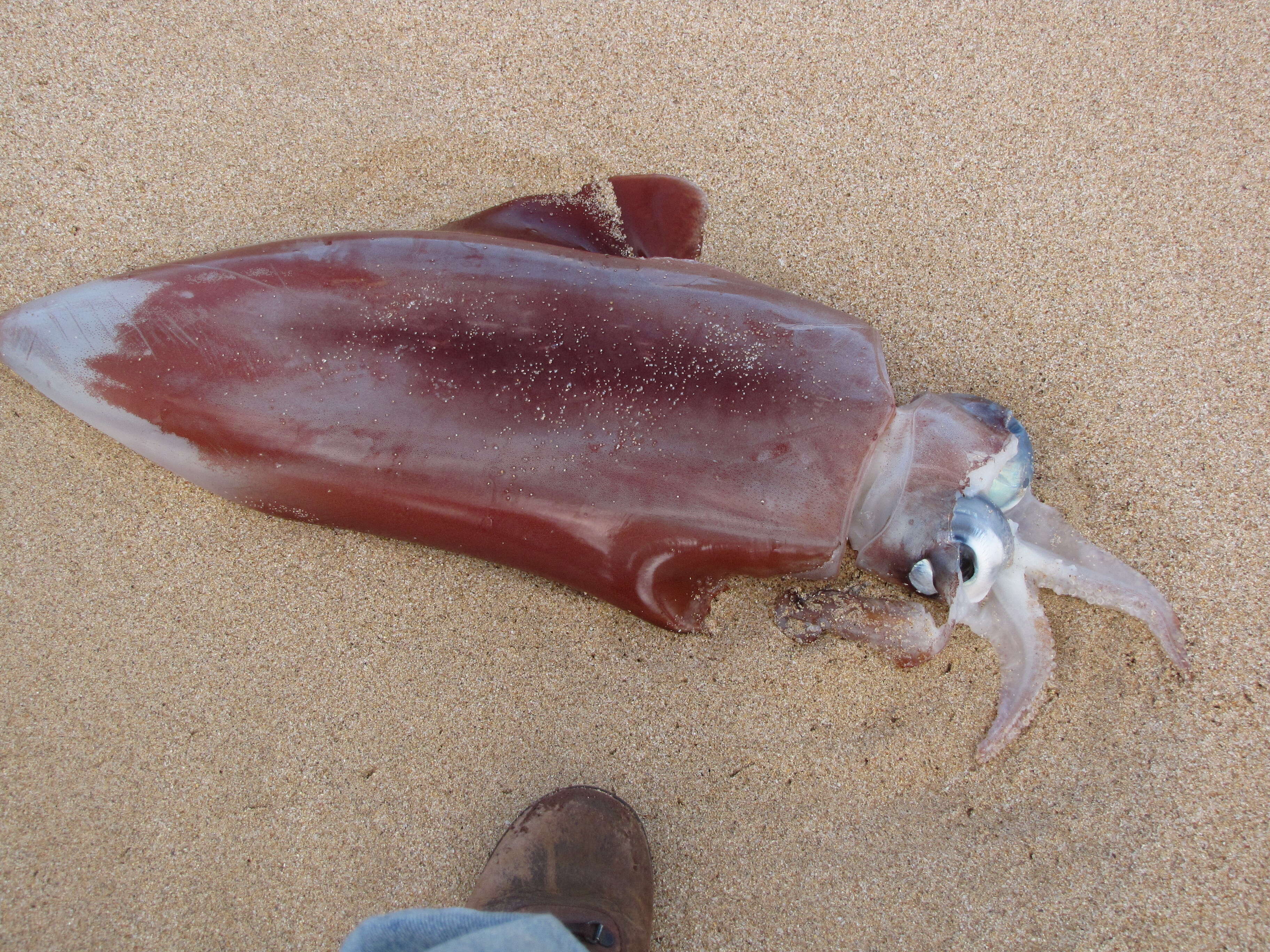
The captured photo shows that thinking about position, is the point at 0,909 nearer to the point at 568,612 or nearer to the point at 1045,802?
the point at 568,612

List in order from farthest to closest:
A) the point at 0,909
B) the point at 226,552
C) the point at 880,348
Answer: the point at 226,552
the point at 0,909
the point at 880,348

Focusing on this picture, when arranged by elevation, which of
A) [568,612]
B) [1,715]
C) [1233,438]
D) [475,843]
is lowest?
[475,843]

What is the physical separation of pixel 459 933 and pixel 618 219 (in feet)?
6.12

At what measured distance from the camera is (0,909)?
6.76ft

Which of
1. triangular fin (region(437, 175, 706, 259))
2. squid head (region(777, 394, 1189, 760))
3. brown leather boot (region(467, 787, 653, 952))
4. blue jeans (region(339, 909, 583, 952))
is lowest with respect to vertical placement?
brown leather boot (region(467, 787, 653, 952))

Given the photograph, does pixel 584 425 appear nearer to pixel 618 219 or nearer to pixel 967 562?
pixel 618 219

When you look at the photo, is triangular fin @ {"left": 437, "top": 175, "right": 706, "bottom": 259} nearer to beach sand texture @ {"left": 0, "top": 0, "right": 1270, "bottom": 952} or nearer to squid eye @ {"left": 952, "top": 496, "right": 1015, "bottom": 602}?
beach sand texture @ {"left": 0, "top": 0, "right": 1270, "bottom": 952}

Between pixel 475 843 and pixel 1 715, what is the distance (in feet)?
4.42

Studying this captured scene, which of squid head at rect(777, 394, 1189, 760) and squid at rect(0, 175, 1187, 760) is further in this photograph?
squid head at rect(777, 394, 1189, 760)

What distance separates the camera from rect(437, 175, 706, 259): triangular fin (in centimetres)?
226

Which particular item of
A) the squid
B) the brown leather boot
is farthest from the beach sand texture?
the squid

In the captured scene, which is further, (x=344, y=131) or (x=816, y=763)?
(x=344, y=131)

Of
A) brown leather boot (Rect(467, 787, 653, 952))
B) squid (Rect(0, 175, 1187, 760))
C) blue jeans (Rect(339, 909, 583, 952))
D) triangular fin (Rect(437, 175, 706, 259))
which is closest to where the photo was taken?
blue jeans (Rect(339, 909, 583, 952))

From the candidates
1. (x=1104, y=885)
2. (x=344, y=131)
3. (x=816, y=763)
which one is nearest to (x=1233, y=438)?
(x=1104, y=885)
